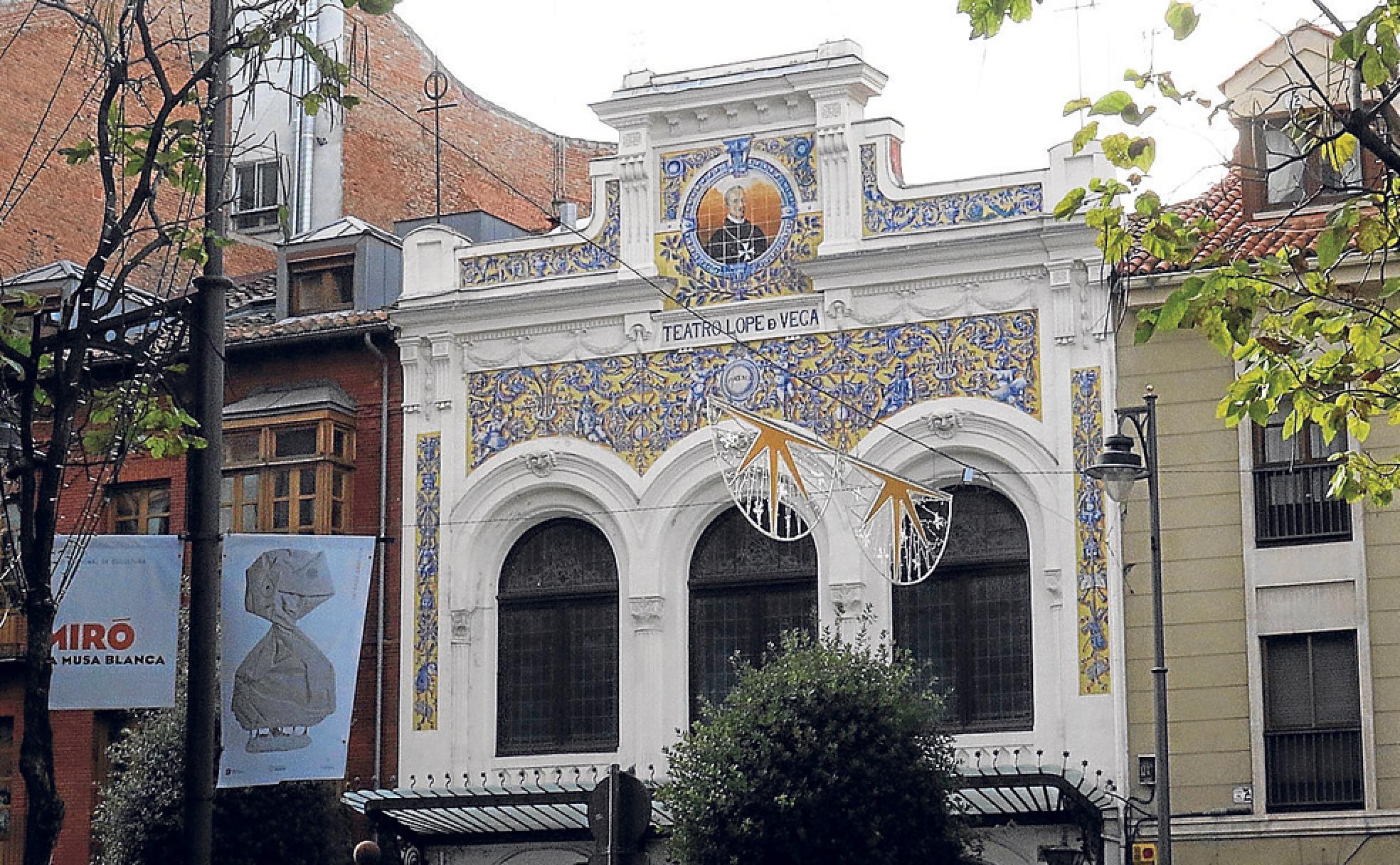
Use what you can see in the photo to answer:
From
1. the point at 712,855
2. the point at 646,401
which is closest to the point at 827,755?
the point at 712,855

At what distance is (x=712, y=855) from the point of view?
22.6 m

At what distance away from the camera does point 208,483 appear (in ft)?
42.6

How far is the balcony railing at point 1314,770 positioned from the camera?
936 inches

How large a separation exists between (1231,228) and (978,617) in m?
5.02

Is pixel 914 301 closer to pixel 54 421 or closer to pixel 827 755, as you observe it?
pixel 827 755

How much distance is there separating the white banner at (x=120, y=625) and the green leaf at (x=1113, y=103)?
5744 millimetres

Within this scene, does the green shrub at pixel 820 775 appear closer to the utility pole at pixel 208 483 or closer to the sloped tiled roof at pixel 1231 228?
the sloped tiled roof at pixel 1231 228

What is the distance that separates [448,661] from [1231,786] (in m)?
9.16

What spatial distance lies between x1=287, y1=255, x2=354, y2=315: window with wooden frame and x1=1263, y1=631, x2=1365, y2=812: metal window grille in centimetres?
1307

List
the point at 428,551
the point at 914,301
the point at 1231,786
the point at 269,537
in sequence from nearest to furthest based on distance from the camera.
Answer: the point at 269,537, the point at 1231,786, the point at 914,301, the point at 428,551

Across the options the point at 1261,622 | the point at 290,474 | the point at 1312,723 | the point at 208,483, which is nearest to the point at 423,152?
the point at 290,474

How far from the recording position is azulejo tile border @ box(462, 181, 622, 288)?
28125 mm

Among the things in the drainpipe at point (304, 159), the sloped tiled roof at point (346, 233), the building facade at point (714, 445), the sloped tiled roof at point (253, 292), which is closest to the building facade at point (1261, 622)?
the building facade at point (714, 445)

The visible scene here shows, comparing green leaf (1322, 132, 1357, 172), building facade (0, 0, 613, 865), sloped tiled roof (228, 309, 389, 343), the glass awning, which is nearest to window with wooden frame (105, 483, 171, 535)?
building facade (0, 0, 613, 865)
